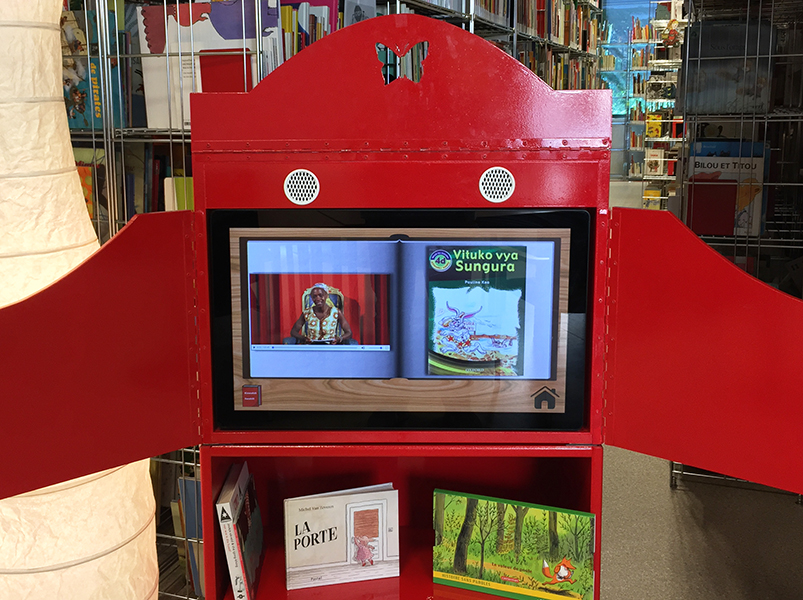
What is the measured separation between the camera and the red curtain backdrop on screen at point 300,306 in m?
1.38

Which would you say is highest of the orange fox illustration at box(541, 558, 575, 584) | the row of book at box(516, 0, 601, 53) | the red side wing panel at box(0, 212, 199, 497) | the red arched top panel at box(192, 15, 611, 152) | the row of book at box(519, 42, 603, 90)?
the row of book at box(516, 0, 601, 53)

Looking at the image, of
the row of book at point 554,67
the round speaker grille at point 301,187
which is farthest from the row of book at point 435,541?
the row of book at point 554,67

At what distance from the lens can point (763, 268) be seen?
3.37m

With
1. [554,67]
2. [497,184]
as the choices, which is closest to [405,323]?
[497,184]

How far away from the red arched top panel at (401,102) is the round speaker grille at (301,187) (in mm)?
57

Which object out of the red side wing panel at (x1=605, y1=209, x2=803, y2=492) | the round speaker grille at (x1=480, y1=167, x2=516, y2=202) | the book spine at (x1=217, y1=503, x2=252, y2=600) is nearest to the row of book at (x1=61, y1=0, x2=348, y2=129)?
the round speaker grille at (x1=480, y1=167, x2=516, y2=202)

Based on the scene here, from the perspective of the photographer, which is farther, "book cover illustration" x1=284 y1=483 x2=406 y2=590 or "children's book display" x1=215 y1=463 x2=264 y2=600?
"book cover illustration" x1=284 y1=483 x2=406 y2=590

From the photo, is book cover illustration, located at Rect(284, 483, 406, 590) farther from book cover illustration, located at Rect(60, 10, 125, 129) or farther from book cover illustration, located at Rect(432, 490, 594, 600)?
book cover illustration, located at Rect(60, 10, 125, 129)

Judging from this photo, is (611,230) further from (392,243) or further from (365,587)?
(365,587)

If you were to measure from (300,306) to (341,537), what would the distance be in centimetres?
54

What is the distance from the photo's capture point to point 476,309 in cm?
139

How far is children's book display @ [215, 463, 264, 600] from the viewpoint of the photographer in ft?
4.81

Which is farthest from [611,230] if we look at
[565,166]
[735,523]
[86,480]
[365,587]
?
[735,523]

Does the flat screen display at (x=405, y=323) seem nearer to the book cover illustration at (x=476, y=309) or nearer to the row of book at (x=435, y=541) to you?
the book cover illustration at (x=476, y=309)
